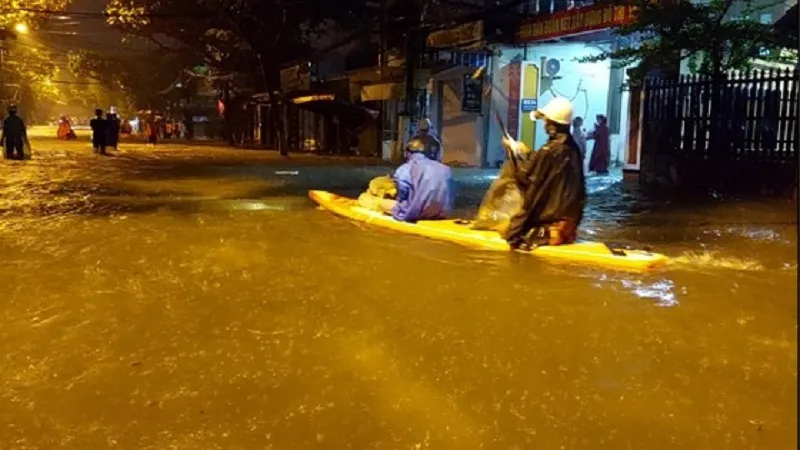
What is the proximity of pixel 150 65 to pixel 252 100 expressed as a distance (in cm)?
1469

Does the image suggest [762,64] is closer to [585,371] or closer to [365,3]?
[585,371]

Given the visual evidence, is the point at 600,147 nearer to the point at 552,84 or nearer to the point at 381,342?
the point at 552,84

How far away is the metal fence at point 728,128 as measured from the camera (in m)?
12.2

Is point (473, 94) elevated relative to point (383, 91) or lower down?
lower down

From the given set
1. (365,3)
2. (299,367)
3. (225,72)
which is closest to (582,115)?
(365,3)

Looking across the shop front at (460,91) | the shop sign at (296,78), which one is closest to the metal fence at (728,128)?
the shop front at (460,91)

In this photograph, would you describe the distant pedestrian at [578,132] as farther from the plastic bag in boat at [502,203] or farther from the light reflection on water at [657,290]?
the light reflection on water at [657,290]

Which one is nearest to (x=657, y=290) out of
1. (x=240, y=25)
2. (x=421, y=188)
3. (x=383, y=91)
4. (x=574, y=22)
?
(x=421, y=188)

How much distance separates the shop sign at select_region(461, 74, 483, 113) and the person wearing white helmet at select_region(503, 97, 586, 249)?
13904 millimetres

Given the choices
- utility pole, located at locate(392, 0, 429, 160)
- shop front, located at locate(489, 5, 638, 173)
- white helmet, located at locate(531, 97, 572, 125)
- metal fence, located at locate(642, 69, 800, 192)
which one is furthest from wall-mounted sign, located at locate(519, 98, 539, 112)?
white helmet, located at locate(531, 97, 572, 125)

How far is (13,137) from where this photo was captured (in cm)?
2214

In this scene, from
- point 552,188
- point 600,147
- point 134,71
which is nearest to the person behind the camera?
point 552,188

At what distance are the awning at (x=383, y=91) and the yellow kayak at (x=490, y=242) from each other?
13.4 m

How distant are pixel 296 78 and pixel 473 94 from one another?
42.6ft
